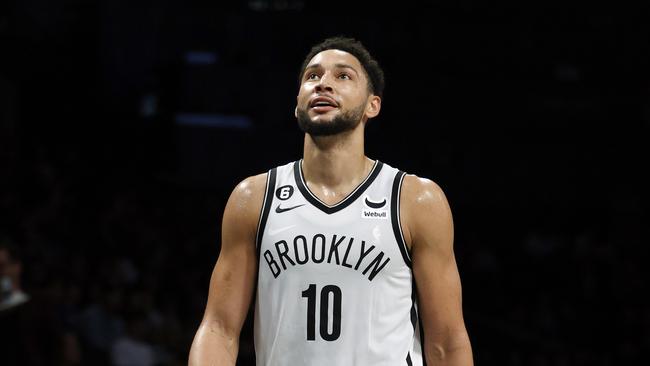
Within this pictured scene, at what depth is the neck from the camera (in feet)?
11.5

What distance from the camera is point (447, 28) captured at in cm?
1318

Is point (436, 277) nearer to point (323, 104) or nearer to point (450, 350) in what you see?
point (450, 350)

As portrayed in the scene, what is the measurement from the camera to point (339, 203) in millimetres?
3428

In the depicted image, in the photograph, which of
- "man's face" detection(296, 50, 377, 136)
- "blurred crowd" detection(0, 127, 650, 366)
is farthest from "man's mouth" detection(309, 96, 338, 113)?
"blurred crowd" detection(0, 127, 650, 366)

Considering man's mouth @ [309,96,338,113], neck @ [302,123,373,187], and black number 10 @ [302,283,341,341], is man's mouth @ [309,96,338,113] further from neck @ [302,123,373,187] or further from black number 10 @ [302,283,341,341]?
black number 10 @ [302,283,341,341]

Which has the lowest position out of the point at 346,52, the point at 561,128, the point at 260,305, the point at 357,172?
the point at 260,305

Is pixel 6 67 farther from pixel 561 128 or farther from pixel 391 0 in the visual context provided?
pixel 561 128

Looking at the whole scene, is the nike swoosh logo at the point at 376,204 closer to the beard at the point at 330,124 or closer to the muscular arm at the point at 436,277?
the muscular arm at the point at 436,277

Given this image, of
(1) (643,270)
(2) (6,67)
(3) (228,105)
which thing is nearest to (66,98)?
(2) (6,67)

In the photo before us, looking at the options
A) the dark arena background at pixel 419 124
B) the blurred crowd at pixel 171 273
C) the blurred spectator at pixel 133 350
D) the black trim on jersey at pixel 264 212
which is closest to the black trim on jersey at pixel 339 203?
the black trim on jersey at pixel 264 212

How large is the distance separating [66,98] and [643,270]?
8.24 m

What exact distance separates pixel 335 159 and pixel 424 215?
0.42 metres

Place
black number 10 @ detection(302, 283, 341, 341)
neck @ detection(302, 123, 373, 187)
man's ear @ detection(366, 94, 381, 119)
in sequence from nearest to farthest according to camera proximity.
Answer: black number 10 @ detection(302, 283, 341, 341) → neck @ detection(302, 123, 373, 187) → man's ear @ detection(366, 94, 381, 119)

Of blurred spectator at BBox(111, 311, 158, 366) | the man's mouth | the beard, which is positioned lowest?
blurred spectator at BBox(111, 311, 158, 366)
